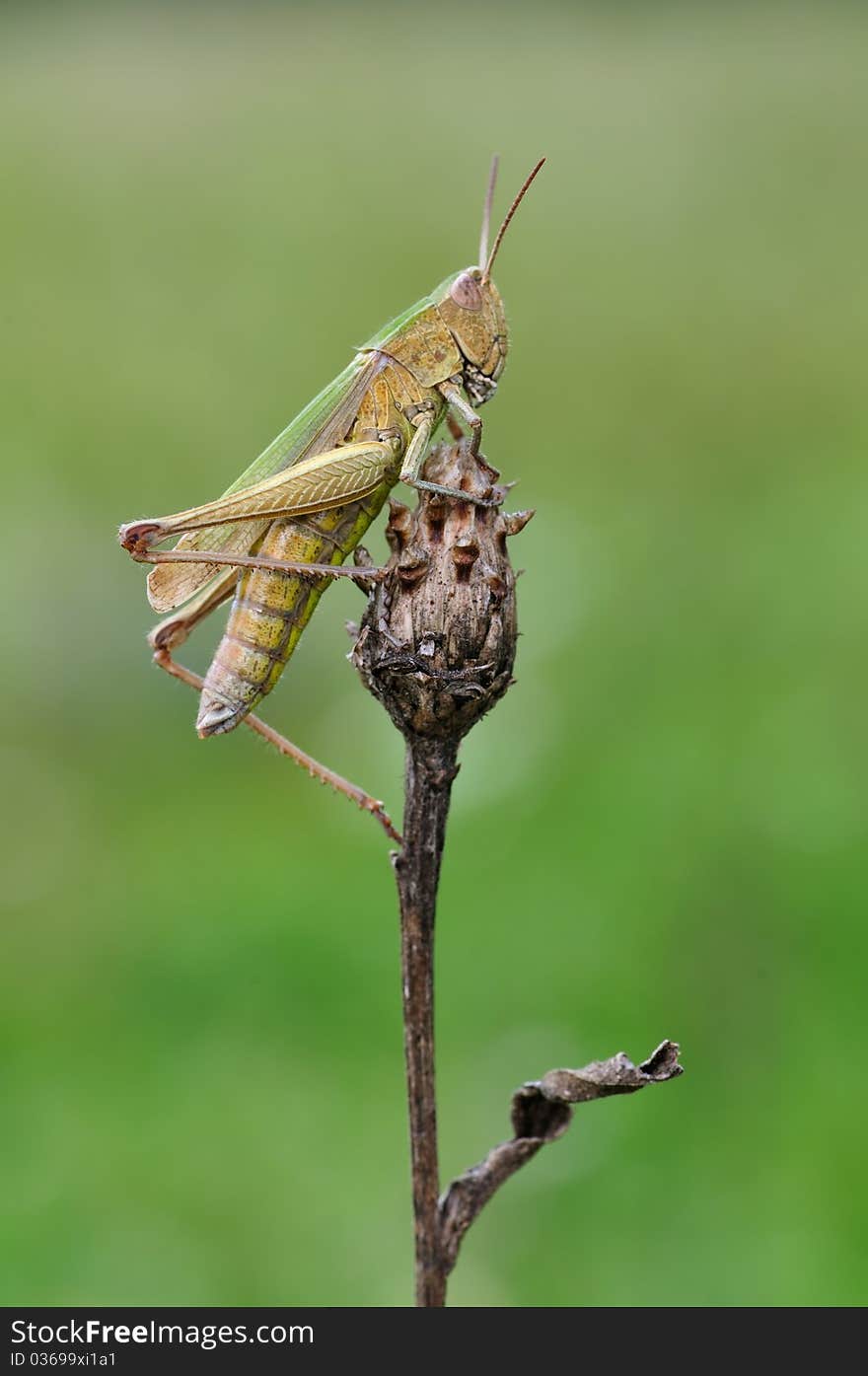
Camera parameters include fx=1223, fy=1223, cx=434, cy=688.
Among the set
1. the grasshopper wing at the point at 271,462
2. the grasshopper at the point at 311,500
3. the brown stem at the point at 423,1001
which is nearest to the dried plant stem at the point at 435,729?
the brown stem at the point at 423,1001

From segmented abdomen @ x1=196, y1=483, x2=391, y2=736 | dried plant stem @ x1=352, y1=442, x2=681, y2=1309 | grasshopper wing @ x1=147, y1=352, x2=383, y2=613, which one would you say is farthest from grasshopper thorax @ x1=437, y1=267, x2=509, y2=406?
dried plant stem @ x1=352, y1=442, x2=681, y2=1309

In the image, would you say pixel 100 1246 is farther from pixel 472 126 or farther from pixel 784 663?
pixel 472 126

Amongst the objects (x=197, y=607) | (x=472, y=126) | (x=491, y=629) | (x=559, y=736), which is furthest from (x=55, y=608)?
(x=472, y=126)

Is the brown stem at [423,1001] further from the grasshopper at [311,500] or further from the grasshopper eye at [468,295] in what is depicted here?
the grasshopper eye at [468,295]

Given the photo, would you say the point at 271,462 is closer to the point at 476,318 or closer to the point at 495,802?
the point at 476,318

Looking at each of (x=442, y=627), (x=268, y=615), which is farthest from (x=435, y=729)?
(x=268, y=615)

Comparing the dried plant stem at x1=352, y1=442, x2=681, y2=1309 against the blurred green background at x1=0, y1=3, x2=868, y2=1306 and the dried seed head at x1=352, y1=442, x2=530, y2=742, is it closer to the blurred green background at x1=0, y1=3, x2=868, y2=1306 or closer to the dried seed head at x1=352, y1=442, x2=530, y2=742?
the dried seed head at x1=352, y1=442, x2=530, y2=742
